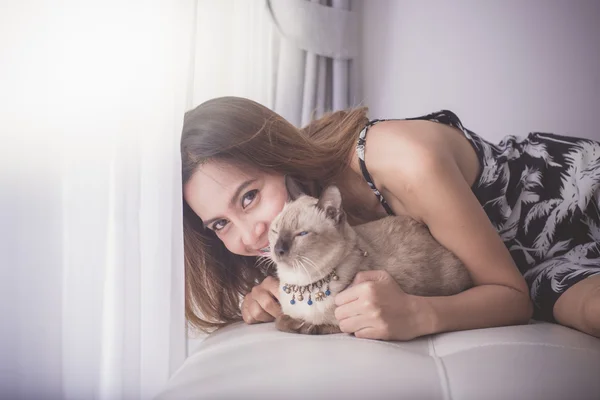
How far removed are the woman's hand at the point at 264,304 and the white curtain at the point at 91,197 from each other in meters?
0.14

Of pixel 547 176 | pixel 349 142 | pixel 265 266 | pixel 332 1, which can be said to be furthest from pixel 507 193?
pixel 332 1

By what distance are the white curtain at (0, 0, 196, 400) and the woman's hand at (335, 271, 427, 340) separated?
13.8 inches

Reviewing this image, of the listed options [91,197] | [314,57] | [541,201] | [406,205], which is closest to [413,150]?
[406,205]

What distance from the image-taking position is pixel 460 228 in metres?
0.90

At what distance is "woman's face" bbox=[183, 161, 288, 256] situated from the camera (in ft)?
3.20

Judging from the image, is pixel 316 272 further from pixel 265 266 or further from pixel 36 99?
pixel 36 99

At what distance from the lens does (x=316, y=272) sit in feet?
2.68

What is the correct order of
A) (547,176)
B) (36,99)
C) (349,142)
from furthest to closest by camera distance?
1. (547,176)
2. (349,142)
3. (36,99)

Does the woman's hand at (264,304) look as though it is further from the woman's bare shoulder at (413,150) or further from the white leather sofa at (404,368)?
the woman's bare shoulder at (413,150)

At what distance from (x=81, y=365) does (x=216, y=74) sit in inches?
25.9

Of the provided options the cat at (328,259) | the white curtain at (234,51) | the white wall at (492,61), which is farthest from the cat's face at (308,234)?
the white wall at (492,61)

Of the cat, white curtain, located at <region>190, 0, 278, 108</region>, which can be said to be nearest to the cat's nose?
the cat

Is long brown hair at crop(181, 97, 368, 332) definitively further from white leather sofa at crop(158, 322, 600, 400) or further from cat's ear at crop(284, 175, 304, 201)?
white leather sofa at crop(158, 322, 600, 400)

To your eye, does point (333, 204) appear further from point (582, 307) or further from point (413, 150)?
point (582, 307)
